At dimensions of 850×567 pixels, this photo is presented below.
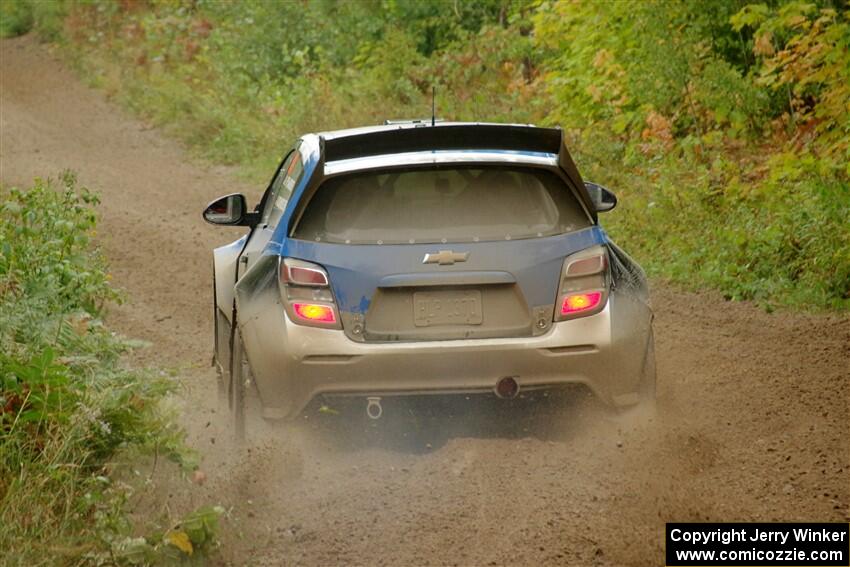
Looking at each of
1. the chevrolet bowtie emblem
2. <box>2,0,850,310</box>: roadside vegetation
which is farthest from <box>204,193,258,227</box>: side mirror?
<box>2,0,850,310</box>: roadside vegetation

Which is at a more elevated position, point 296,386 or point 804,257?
point 296,386

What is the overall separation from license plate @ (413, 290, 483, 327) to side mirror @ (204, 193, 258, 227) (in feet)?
6.14

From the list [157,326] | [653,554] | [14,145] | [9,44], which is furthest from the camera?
[9,44]

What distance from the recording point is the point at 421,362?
6.44 meters

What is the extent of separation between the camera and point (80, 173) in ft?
65.5

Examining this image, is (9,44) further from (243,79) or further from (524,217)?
(524,217)

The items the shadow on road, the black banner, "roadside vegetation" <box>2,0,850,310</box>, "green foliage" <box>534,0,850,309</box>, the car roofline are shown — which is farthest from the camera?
"roadside vegetation" <box>2,0,850,310</box>

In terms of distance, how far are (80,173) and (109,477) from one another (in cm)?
1425

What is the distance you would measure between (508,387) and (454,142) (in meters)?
1.20

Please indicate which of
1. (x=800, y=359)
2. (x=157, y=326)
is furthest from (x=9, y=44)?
(x=800, y=359)

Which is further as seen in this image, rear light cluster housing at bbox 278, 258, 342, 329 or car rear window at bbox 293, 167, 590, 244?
car rear window at bbox 293, 167, 590, 244

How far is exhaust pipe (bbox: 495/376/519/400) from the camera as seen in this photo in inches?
257

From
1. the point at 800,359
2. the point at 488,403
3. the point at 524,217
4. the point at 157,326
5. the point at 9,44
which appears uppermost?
the point at 524,217

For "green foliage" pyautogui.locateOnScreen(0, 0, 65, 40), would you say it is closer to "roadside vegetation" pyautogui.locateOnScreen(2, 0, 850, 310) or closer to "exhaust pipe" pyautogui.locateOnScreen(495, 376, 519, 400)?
"roadside vegetation" pyautogui.locateOnScreen(2, 0, 850, 310)
